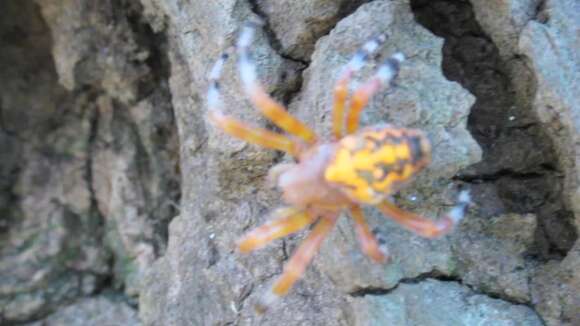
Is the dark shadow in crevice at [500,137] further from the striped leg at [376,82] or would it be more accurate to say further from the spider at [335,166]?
the striped leg at [376,82]

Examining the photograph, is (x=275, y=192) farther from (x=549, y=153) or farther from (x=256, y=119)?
(x=549, y=153)

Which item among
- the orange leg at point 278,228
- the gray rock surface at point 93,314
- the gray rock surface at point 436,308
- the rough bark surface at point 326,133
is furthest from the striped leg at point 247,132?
the gray rock surface at point 93,314

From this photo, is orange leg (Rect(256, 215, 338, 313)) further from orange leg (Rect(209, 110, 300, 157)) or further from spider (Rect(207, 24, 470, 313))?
orange leg (Rect(209, 110, 300, 157))

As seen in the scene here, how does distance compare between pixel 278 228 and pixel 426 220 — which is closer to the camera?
pixel 426 220

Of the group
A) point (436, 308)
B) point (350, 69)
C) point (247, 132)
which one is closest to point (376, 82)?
point (350, 69)

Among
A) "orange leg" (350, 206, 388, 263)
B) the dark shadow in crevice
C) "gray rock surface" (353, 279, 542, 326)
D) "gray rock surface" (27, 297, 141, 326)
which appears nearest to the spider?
"orange leg" (350, 206, 388, 263)

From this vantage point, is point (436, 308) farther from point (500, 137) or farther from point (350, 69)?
point (350, 69)

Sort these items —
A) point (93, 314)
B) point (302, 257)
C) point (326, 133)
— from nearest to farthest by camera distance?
point (302, 257)
point (326, 133)
point (93, 314)

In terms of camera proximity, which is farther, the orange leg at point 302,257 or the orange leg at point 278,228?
the orange leg at point 278,228
